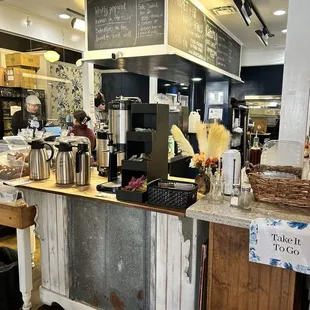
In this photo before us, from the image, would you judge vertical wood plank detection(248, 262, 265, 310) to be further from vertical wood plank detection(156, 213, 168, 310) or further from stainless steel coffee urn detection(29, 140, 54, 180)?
stainless steel coffee urn detection(29, 140, 54, 180)

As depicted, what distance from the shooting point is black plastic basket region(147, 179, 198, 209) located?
159 centimetres

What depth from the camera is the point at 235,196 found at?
1595 millimetres

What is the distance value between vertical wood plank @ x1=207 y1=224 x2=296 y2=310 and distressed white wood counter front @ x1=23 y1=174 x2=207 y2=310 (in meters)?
0.22

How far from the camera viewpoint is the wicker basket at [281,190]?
1444 millimetres

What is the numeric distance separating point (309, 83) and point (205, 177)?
81 cm

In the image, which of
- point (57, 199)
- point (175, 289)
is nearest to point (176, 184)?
point (175, 289)

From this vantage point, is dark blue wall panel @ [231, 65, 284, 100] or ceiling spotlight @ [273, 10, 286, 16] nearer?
ceiling spotlight @ [273, 10, 286, 16]

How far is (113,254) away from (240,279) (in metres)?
0.90

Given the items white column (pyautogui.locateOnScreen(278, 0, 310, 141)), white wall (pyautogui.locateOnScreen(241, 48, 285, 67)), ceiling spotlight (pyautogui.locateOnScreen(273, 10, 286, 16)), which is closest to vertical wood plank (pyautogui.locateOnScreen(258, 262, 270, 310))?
white column (pyautogui.locateOnScreen(278, 0, 310, 141))

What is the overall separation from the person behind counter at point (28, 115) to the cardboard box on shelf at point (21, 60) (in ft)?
1.68

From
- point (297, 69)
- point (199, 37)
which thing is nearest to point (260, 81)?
point (199, 37)

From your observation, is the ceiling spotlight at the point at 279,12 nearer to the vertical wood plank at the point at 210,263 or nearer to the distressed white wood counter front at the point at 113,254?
the distressed white wood counter front at the point at 113,254

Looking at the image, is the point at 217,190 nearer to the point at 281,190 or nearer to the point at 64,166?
the point at 281,190

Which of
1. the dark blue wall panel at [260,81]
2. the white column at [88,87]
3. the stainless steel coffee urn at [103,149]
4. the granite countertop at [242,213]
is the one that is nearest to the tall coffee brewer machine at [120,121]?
the stainless steel coffee urn at [103,149]
